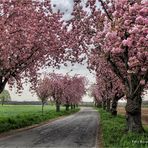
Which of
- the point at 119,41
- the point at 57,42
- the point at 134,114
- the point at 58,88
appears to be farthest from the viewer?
the point at 58,88

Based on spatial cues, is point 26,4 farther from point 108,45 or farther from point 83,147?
point 83,147

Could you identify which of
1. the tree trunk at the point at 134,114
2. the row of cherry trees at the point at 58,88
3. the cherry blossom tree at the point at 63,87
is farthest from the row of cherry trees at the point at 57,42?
the cherry blossom tree at the point at 63,87

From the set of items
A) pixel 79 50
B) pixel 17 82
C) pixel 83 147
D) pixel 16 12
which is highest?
pixel 16 12

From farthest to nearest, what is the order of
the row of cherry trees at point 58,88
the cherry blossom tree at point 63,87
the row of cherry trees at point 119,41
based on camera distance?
the cherry blossom tree at point 63,87 → the row of cherry trees at point 58,88 → the row of cherry trees at point 119,41

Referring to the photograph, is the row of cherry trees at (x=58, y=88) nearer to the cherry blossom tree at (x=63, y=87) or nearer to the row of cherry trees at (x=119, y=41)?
the cherry blossom tree at (x=63, y=87)

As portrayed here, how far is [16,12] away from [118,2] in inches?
434

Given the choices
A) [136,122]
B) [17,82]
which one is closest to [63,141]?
[136,122]

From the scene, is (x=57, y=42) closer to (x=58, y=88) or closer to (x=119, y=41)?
(x=119, y=41)

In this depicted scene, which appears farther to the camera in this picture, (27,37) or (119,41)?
(27,37)

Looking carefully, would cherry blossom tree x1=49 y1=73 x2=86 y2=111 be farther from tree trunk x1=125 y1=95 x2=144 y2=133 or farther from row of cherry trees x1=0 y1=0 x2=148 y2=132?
tree trunk x1=125 y1=95 x2=144 y2=133

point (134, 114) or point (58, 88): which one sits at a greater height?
point (58, 88)

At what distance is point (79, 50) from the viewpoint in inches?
1208

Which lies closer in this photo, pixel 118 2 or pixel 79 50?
pixel 118 2

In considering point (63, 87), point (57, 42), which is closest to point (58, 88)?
point (63, 87)
